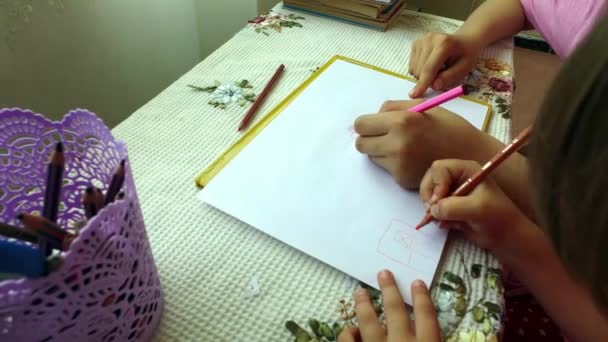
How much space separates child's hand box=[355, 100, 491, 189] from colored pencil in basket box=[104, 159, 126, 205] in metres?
0.26

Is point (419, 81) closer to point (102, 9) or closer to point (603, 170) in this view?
point (603, 170)

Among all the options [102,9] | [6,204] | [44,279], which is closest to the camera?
[44,279]

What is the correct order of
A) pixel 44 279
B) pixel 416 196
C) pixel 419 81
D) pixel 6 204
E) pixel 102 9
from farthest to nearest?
pixel 102 9 < pixel 419 81 < pixel 416 196 < pixel 6 204 < pixel 44 279

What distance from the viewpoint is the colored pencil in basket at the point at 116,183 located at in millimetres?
293

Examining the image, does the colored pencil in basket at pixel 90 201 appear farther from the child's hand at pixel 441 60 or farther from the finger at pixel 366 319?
the child's hand at pixel 441 60

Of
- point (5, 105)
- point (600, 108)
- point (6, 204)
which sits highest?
point (600, 108)

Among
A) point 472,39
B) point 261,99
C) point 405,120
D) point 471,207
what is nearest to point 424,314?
point 471,207

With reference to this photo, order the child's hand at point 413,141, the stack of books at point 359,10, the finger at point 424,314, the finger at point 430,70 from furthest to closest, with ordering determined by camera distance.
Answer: the stack of books at point 359,10, the finger at point 430,70, the child's hand at point 413,141, the finger at point 424,314

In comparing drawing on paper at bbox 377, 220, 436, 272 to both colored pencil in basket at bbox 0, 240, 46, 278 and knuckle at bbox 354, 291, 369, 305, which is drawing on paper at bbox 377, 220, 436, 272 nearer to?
knuckle at bbox 354, 291, 369, 305

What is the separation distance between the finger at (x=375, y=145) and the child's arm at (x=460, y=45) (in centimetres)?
13

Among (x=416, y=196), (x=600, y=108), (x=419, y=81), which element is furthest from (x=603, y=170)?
(x=419, y=81)

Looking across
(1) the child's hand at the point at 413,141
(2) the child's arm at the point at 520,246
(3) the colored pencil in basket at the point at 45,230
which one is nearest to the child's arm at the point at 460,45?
(1) the child's hand at the point at 413,141

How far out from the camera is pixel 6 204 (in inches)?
13.3

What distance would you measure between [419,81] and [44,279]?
0.48 metres
